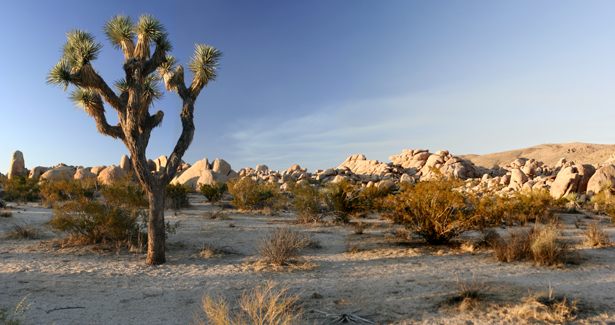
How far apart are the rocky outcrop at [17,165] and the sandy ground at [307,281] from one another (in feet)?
158

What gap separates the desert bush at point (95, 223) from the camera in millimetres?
8906

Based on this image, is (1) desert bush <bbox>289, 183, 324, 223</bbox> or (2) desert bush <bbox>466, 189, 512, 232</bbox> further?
(1) desert bush <bbox>289, 183, 324, 223</bbox>

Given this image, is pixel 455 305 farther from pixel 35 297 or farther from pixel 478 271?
pixel 35 297

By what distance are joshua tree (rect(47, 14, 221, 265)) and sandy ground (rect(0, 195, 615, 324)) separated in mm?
1460

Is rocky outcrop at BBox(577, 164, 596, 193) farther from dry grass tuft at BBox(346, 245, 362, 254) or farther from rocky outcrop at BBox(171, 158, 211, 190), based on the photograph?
rocky outcrop at BBox(171, 158, 211, 190)

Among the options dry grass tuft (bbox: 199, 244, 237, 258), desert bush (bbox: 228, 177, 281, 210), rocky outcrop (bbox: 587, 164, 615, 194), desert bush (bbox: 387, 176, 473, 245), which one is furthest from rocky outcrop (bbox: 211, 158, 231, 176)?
rocky outcrop (bbox: 587, 164, 615, 194)

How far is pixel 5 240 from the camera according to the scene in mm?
9656

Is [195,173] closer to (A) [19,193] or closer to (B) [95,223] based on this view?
(A) [19,193]

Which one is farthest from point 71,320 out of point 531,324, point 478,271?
point 478,271

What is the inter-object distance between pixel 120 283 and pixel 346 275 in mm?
4532

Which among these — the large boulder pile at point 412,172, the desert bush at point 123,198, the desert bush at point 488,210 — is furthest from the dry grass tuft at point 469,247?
the large boulder pile at point 412,172

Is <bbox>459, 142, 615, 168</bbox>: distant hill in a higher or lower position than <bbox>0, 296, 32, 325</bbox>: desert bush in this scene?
higher

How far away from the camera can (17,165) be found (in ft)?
150

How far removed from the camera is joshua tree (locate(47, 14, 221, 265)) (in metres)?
7.39
